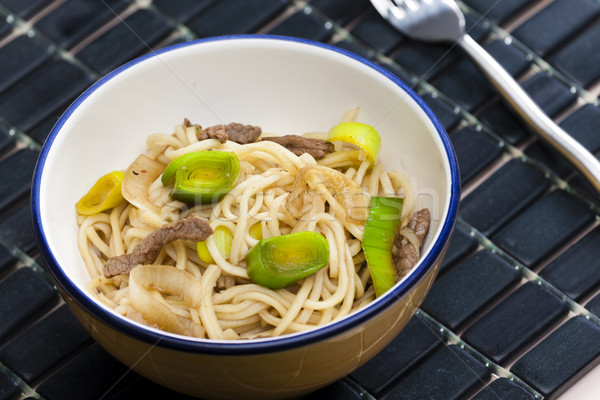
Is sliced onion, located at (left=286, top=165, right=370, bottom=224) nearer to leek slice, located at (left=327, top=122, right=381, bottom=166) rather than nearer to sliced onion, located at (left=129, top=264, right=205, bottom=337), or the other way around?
leek slice, located at (left=327, top=122, right=381, bottom=166)

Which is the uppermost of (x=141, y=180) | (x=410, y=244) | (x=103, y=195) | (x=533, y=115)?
(x=533, y=115)

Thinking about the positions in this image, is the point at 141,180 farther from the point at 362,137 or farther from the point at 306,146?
the point at 362,137

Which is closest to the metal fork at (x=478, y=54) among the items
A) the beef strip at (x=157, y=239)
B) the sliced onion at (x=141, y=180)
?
the sliced onion at (x=141, y=180)

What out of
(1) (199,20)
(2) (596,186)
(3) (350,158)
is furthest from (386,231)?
(1) (199,20)

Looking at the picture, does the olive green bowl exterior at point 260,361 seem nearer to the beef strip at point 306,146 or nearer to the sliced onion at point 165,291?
the sliced onion at point 165,291

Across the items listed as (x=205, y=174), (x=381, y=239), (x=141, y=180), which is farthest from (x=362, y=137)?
(x=141, y=180)

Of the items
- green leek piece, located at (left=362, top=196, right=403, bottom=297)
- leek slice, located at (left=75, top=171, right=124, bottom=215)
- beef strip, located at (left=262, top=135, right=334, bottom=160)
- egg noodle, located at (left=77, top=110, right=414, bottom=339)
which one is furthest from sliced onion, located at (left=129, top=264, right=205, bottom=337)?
beef strip, located at (left=262, top=135, right=334, bottom=160)
